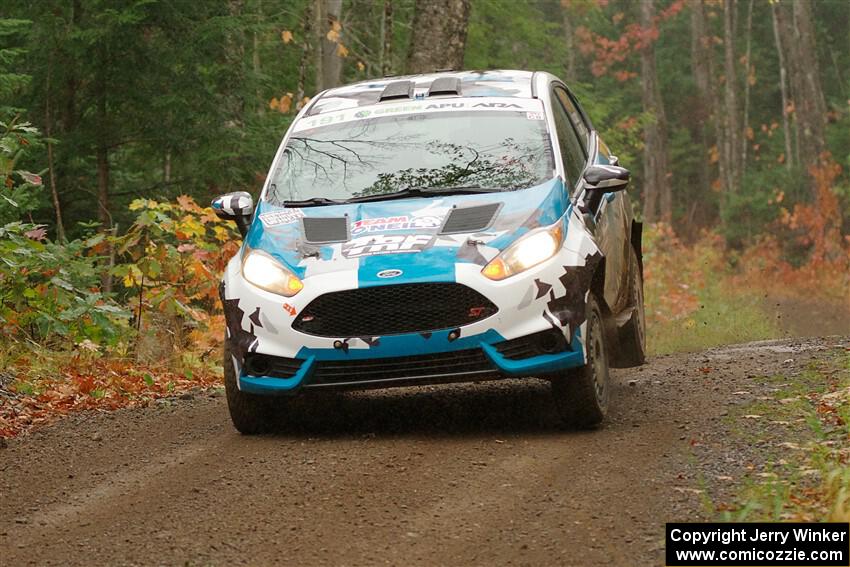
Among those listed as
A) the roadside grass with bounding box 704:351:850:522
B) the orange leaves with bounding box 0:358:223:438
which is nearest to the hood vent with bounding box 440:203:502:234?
the roadside grass with bounding box 704:351:850:522

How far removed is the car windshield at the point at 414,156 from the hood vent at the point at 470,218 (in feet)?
1.08

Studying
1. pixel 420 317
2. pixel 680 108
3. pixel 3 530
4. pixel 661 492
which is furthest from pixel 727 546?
pixel 680 108

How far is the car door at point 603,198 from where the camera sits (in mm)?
8166

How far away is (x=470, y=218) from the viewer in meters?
7.21

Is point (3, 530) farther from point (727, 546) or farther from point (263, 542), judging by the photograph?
point (727, 546)

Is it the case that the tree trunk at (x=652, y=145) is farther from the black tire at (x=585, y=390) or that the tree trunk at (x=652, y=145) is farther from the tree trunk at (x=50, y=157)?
the black tire at (x=585, y=390)

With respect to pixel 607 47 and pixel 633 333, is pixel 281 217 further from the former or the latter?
pixel 607 47

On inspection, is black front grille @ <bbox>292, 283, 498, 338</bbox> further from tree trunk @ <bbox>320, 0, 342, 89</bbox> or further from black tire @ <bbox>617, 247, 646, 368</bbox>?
tree trunk @ <bbox>320, 0, 342, 89</bbox>

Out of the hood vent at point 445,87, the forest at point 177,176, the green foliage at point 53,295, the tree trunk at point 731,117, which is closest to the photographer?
the hood vent at point 445,87

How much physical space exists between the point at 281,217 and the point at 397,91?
1605 mm

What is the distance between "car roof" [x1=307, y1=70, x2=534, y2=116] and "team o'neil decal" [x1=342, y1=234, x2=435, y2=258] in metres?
1.87

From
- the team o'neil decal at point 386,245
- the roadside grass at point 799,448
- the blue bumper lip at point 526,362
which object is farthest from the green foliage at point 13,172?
the roadside grass at point 799,448

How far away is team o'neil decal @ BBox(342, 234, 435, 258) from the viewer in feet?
22.9

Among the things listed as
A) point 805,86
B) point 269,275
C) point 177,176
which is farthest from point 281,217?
point 805,86
